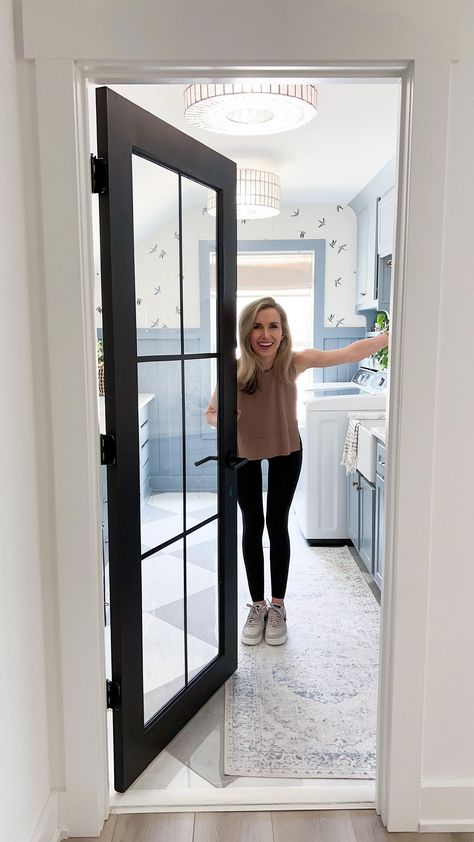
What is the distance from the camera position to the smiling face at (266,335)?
104 inches

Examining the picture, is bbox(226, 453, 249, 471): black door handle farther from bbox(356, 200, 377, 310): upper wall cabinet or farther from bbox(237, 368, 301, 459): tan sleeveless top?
bbox(356, 200, 377, 310): upper wall cabinet

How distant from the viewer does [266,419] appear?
2.71m

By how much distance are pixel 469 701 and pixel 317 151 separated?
9.60 ft

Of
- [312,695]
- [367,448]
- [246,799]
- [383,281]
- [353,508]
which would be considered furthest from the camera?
[383,281]

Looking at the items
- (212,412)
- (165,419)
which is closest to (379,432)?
(212,412)

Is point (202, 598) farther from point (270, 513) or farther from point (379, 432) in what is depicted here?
point (379, 432)

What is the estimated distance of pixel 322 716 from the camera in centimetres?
230

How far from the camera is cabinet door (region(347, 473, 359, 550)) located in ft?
12.0

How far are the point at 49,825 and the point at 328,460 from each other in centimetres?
258

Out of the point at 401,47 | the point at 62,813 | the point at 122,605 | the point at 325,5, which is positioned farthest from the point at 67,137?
the point at 62,813

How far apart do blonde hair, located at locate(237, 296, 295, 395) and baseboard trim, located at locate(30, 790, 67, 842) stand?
1585mm

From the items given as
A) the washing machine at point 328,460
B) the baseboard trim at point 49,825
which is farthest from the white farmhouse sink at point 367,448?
the baseboard trim at point 49,825

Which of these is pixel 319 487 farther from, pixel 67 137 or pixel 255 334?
pixel 67 137

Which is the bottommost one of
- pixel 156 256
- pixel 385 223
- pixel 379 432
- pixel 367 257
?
pixel 379 432
